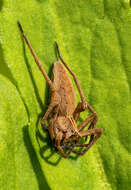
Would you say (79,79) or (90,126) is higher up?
(79,79)

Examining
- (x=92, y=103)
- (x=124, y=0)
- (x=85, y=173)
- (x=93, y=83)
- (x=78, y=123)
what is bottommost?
(x=85, y=173)

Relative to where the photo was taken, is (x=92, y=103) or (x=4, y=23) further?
(x=92, y=103)

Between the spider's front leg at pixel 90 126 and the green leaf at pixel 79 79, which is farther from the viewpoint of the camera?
the spider's front leg at pixel 90 126

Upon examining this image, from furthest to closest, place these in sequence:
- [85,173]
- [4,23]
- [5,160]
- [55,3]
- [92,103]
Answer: [92,103] < [85,173] < [55,3] < [4,23] < [5,160]

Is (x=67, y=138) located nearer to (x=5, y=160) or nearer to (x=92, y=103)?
(x=92, y=103)

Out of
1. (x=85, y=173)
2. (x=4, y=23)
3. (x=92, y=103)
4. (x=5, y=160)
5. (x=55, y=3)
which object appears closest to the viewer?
(x=5, y=160)

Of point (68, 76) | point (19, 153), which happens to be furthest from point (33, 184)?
point (68, 76)

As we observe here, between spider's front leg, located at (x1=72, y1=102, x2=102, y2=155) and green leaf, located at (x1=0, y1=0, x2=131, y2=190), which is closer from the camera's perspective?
green leaf, located at (x1=0, y1=0, x2=131, y2=190)

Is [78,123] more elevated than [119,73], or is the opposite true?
[119,73]
